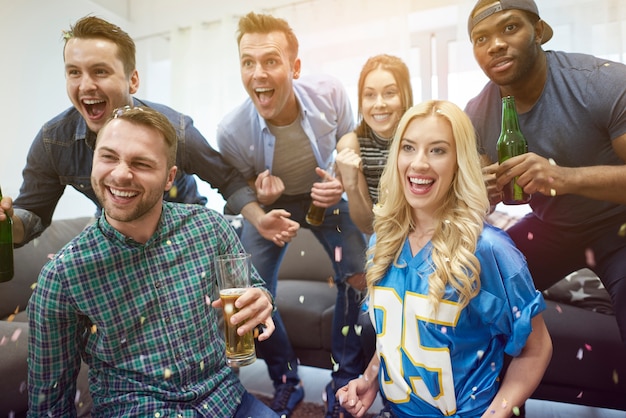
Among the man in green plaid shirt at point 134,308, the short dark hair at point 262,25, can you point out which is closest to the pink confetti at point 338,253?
the man in green plaid shirt at point 134,308

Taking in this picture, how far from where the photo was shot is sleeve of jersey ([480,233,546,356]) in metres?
1.01

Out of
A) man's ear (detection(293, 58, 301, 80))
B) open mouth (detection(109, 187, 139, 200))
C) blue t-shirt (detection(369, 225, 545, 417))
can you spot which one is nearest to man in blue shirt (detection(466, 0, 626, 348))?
blue t-shirt (detection(369, 225, 545, 417))

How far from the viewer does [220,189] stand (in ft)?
5.49

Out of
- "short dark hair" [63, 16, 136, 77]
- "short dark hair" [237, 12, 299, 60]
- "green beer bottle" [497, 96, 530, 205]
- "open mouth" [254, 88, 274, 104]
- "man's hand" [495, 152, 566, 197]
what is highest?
"short dark hair" [237, 12, 299, 60]

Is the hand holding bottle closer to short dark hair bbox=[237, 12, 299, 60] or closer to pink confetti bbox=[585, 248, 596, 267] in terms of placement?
short dark hair bbox=[237, 12, 299, 60]

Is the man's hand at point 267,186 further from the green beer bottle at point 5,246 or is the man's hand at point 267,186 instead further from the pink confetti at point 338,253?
the green beer bottle at point 5,246

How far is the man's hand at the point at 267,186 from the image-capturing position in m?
1.64

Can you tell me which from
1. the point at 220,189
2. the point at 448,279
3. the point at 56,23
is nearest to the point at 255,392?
the point at 220,189

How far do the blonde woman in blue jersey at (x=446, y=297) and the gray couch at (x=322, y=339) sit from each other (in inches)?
27.2

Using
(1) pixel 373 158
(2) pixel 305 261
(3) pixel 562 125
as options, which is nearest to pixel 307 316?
(2) pixel 305 261

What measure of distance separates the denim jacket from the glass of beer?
597mm

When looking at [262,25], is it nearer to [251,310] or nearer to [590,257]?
[251,310]

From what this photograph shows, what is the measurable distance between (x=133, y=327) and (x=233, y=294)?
271mm

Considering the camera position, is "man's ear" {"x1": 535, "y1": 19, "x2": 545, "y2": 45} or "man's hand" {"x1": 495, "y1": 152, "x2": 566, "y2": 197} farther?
"man's ear" {"x1": 535, "y1": 19, "x2": 545, "y2": 45}
